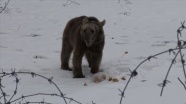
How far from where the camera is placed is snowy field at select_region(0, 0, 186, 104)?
193 inches

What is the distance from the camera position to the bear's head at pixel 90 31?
6344 mm

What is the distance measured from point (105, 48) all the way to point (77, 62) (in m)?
2.42

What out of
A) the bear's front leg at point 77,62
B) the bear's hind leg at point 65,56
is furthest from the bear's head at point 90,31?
the bear's hind leg at point 65,56

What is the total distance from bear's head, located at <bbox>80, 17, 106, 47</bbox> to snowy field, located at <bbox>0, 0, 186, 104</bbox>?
673 millimetres

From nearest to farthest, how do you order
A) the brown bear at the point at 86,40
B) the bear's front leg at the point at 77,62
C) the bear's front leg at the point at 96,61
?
the brown bear at the point at 86,40 → the bear's front leg at the point at 77,62 → the bear's front leg at the point at 96,61

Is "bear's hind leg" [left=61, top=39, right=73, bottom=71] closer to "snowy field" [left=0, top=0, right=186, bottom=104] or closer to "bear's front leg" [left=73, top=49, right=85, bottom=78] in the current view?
"snowy field" [left=0, top=0, right=186, bottom=104]

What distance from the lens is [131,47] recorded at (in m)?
8.91

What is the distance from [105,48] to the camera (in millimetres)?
9102

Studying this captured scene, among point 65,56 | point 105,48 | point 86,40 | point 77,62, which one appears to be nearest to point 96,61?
point 77,62

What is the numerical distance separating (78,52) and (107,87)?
53.6 inches

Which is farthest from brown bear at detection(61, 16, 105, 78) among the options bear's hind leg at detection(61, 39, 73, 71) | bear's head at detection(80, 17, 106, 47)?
bear's hind leg at detection(61, 39, 73, 71)

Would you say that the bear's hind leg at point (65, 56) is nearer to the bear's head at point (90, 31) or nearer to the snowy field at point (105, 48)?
the snowy field at point (105, 48)

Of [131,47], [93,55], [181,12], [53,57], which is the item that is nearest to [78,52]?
[93,55]

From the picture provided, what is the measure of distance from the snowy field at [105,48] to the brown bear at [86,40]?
236 mm
